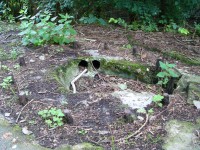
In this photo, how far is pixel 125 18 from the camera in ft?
20.9

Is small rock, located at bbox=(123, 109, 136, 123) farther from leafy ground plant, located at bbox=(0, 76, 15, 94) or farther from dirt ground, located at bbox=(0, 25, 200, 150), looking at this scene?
leafy ground plant, located at bbox=(0, 76, 15, 94)

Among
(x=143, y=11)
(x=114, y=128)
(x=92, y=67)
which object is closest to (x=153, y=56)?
(x=92, y=67)

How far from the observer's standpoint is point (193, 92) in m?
3.33

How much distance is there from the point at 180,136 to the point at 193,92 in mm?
923

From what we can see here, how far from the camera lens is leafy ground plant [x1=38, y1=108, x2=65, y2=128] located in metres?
2.62

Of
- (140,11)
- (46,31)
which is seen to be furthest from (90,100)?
(140,11)

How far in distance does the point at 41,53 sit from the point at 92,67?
83 centimetres

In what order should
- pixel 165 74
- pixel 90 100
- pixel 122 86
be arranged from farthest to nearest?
1. pixel 122 86
2. pixel 165 74
3. pixel 90 100

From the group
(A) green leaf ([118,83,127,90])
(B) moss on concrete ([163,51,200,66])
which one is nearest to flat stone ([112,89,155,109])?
(A) green leaf ([118,83,127,90])

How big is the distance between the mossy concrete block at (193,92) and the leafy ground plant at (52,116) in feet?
4.98

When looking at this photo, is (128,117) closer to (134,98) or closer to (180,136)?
(180,136)

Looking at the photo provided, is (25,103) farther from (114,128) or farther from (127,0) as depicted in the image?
(127,0)

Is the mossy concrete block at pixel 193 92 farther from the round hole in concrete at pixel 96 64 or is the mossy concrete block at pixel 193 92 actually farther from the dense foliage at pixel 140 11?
the dense foliage at pixel 140 11

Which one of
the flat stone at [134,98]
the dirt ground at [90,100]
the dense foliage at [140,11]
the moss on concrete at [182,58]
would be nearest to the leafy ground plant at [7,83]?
the dirt ground at [90,100]
